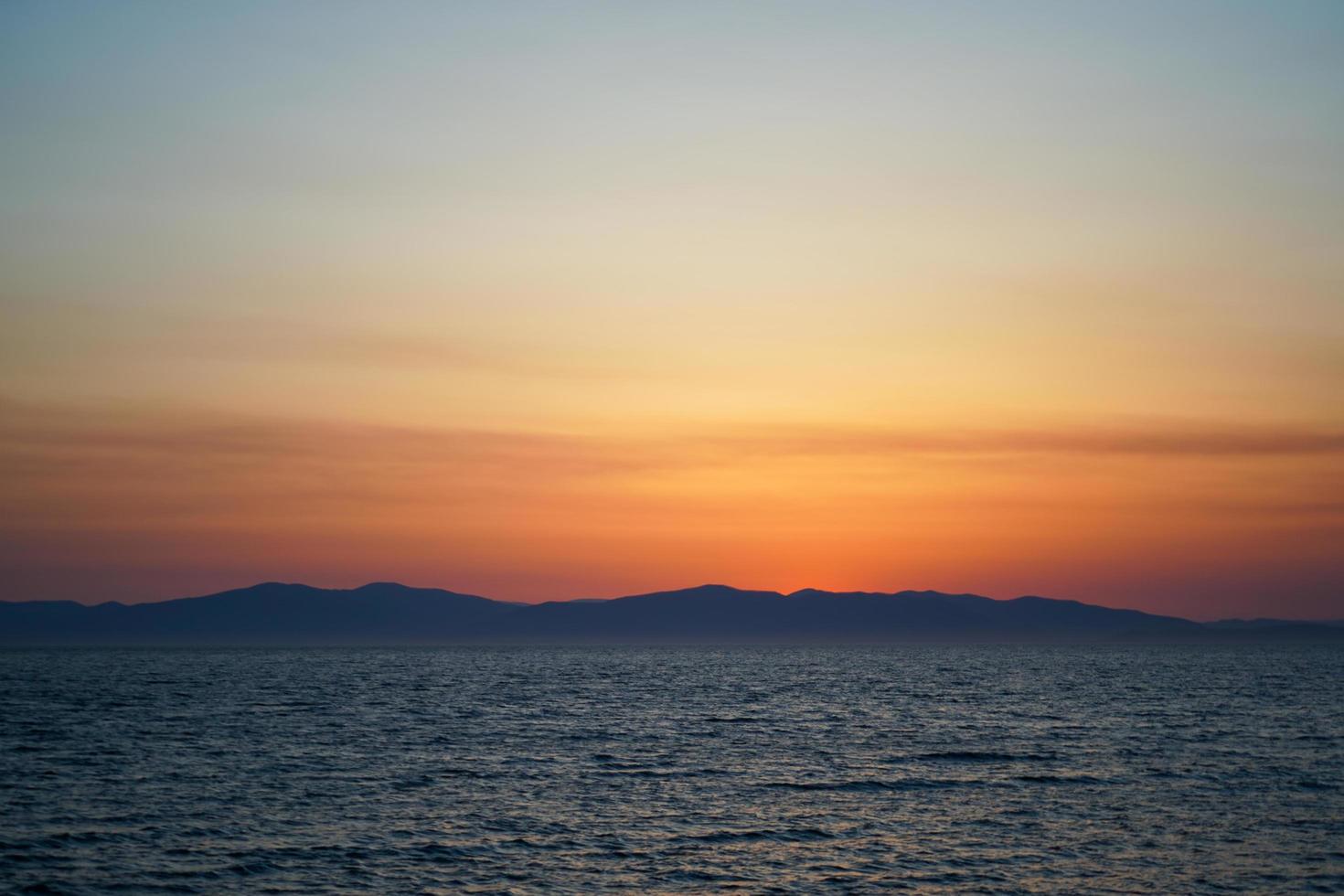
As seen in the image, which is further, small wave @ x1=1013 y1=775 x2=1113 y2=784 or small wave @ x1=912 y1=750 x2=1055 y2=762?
small wave @ x1=912 y1=750 x2=1055 y2=762

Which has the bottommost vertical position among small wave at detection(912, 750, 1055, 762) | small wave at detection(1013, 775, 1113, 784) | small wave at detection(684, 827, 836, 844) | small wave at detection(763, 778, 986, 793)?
small wave at detection(912, 750, 1055, 762)

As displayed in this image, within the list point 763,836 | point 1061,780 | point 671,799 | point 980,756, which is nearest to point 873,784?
point 1061,780

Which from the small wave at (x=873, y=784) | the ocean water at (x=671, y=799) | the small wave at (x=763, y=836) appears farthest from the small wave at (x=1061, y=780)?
the small wave at (x=763, y=836)

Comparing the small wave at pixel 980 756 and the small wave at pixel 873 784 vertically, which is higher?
the small wave at pixel 873 784

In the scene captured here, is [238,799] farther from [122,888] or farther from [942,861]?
[942,861]

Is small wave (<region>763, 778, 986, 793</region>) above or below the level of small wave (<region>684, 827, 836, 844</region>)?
below

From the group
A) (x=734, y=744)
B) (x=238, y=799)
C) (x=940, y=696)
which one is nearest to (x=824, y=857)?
(x=238, y=799)

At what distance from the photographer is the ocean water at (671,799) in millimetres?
33844

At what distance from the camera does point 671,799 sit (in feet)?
151

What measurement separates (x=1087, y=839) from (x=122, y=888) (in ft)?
98.8

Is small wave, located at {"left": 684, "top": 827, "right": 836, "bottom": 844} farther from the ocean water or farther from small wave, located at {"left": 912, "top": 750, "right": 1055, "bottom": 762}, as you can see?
small wave, located at {"left": 912, "top": 750, "right": 1055, "bottom": 762}

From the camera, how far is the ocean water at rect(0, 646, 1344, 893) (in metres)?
33.8

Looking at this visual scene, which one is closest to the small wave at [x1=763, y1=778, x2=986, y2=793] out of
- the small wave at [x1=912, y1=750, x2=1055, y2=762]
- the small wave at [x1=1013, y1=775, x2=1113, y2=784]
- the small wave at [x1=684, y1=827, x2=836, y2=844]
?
the small wave at [x1=1013, y1=775, x2=1113, y2=784]

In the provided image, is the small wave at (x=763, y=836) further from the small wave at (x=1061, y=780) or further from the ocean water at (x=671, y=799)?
the small wave at (x=1061, y=780)
